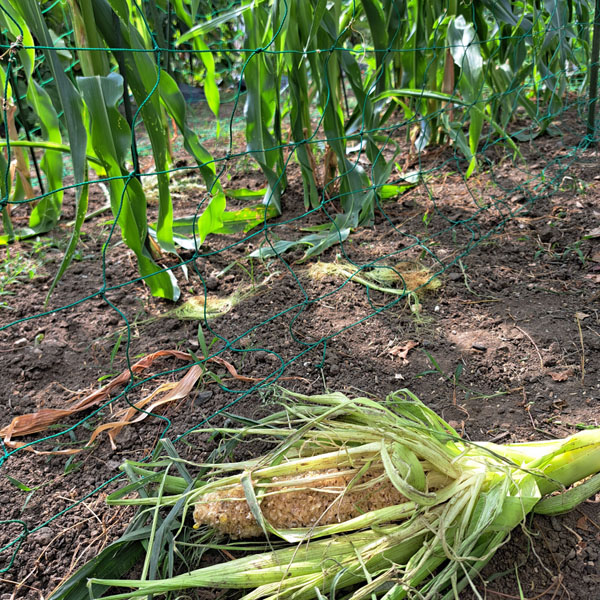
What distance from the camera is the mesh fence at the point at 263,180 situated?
1513 millimetres

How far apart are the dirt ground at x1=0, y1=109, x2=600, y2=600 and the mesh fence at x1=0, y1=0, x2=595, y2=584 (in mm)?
15

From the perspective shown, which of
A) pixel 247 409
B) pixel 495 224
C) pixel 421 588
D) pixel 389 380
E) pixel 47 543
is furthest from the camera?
pixel 495 224

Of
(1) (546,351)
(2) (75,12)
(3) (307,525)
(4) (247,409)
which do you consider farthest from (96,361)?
(1) (546,351)

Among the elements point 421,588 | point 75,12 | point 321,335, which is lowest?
point 421,588

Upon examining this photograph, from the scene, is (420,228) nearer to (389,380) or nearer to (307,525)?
(389,380)

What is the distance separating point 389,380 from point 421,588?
63cm

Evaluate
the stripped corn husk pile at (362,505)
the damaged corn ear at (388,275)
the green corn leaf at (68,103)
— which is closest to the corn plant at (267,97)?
the green corn leaf at (68,103)

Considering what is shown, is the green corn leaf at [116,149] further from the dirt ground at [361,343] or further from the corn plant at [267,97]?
the dirt ground at [361,343]

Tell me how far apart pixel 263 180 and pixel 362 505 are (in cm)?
201

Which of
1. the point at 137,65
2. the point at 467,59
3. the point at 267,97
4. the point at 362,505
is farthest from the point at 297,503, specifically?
the point at 467,59

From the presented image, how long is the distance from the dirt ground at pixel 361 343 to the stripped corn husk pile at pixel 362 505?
0.09 m

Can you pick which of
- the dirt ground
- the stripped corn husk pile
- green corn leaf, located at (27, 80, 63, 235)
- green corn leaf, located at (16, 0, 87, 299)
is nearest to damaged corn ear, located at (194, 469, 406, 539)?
the stripped corn husk pile

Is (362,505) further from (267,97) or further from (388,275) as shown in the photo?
(267,97)

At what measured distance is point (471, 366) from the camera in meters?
1.60
